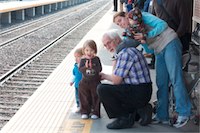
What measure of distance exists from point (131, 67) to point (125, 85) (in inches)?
8.7

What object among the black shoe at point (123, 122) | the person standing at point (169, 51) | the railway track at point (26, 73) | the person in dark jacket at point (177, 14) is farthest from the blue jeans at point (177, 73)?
the railway track at point (26, 73)

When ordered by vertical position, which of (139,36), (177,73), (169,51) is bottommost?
(177,73)

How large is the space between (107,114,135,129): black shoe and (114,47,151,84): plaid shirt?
1.41ft

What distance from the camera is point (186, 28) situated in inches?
217

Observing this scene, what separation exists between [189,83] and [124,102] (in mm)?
757

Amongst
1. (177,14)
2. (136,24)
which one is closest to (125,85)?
(136,24)

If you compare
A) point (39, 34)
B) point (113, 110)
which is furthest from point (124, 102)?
point (39, 34)

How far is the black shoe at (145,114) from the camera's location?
499 centimetres

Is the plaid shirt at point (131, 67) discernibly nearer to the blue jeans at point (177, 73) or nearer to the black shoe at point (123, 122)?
the blue jeans at point (177, 73)

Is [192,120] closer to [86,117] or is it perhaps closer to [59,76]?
[86,117]

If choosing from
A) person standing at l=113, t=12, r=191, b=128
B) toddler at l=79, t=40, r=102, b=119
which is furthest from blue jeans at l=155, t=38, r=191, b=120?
toddler at l=79, t=40, r=102, b=119

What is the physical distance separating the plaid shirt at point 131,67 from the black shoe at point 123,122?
1.41ft

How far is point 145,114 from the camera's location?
5.01 meters

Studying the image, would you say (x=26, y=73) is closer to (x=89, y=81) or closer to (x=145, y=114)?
(x=89, y=81)
